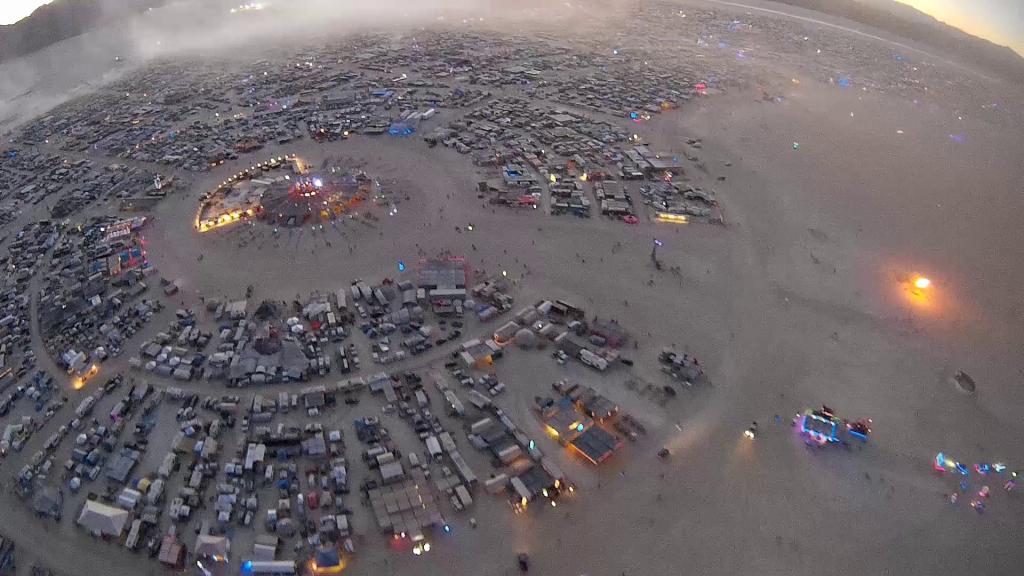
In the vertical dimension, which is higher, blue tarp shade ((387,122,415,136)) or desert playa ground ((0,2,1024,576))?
blue tarp shade ((387,122,415,136))

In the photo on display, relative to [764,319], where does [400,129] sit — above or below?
above

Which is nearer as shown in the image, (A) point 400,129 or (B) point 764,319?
(B) point 764,319

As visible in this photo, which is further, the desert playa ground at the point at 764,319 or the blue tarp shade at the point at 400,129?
the blue tarp shade at the point at 400,129

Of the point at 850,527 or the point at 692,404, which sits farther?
the point at 692,404

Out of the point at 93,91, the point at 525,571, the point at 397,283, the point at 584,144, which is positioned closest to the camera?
the point at 525,571

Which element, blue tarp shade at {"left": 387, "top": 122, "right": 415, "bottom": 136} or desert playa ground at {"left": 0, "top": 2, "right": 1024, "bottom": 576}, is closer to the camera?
desert playa ground at {"left": 0, "top": 2, "right": 1024, "bottom": 576}

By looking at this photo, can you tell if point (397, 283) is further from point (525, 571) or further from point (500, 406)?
point (525, 571)

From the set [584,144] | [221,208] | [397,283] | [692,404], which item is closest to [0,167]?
[221,208]

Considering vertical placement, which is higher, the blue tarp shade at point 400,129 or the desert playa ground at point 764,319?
the blue tarp shade at point 400,129
